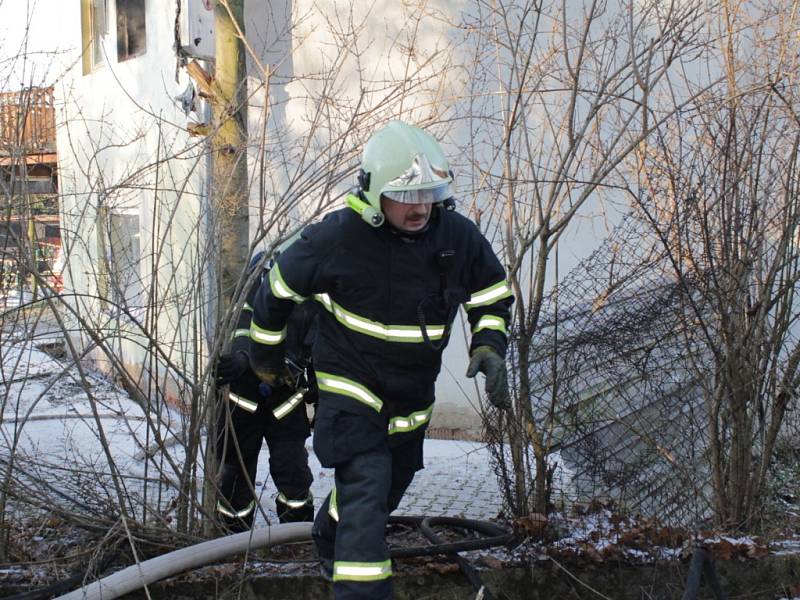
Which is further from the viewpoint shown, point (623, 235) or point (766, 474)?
point (623, 235)

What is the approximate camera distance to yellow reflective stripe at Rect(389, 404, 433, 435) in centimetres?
356

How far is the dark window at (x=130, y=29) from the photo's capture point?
41.5ft

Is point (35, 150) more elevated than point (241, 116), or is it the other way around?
point (241, 116)

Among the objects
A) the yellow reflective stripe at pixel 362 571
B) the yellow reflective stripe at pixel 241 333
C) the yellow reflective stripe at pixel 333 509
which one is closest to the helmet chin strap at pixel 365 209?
the yellow reflective stripe at pixel 333 509

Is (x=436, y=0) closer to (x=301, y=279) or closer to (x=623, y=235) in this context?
(x=623, y=235)

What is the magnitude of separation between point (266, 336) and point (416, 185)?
0.87 metres

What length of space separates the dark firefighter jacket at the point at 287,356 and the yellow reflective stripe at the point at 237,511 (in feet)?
1.58

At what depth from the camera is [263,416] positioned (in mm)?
4949

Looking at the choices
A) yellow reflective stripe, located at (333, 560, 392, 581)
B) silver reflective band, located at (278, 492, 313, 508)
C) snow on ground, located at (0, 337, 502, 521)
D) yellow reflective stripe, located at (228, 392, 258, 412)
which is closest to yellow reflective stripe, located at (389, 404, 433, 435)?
yellow reflective stripe, located at (333, 560, 392, 581)

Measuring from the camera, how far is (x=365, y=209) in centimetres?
344

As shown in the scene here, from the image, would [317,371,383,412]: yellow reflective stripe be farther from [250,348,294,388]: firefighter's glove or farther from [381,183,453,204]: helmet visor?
[381,183,453,204]: helmet visor

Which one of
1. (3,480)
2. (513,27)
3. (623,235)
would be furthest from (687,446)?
(513,27)

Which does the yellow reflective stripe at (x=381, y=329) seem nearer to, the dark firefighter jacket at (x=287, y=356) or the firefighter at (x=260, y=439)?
the dark firefighter jacket at (x=287, y=356)

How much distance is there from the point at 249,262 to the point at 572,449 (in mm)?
1831
